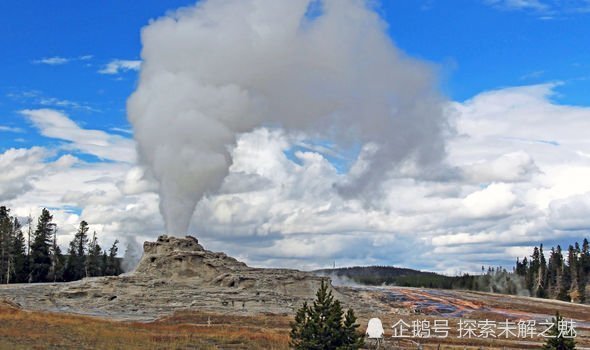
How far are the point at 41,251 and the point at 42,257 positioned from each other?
95 cm

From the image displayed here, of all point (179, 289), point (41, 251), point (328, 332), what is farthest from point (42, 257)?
point (328, 332)

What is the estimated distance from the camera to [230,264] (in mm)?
82438

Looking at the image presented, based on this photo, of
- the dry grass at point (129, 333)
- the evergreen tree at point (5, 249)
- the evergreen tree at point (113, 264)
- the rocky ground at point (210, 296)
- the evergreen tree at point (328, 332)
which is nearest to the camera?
the evergreen tree at point (328, 332)

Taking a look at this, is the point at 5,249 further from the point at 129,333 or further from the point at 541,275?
the point at 541,275

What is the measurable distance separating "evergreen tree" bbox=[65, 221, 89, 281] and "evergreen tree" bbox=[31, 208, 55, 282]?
6.51 meters

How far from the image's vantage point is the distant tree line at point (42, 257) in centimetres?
10438

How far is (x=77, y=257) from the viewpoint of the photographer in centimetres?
11869

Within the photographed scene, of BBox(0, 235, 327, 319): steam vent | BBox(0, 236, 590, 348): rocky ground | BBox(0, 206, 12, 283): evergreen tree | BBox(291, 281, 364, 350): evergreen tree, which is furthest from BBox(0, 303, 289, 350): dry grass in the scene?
BBox(0, 206, 12, 283): evergreen tree

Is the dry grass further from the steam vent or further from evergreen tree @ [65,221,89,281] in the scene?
evergreen tree @ [65,221,89,281]

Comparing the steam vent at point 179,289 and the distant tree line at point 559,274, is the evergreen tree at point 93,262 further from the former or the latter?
the distant tree line at point 559,274

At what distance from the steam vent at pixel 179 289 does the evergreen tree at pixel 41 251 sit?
30315mm

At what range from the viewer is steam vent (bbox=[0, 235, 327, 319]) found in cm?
6744

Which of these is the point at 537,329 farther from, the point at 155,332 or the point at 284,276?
the point at 155,332

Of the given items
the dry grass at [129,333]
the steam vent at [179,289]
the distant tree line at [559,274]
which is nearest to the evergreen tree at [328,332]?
the dry grass at [129,333]
